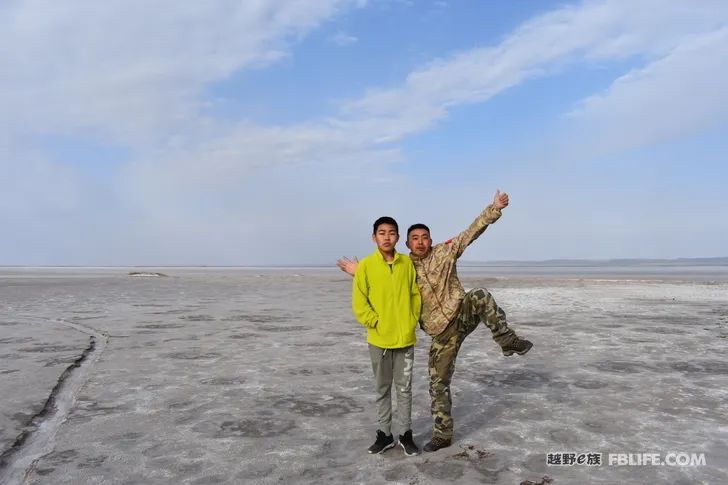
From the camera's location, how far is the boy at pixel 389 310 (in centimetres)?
476

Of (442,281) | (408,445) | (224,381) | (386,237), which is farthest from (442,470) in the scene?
(224,381)

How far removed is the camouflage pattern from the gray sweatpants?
359 mm

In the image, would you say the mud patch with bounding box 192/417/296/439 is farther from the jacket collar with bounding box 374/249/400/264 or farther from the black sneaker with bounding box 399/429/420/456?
the jacket collar with bounding box 374/249/400/264

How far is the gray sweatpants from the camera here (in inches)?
190

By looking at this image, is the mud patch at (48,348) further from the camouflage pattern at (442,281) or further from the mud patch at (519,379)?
the camouflage pattern at (442,281)

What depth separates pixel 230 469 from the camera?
4.68m

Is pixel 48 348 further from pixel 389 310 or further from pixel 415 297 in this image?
pixel 415 297

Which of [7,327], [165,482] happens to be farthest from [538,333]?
[7,327]

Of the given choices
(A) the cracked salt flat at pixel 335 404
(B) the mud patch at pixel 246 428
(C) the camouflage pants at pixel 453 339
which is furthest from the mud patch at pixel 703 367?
(B) the mud patch at pixel 246 428

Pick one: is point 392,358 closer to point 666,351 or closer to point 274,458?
point 274,458

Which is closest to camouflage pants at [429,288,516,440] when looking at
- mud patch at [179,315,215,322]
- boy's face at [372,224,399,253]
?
boy's face at [372,224,399,253]

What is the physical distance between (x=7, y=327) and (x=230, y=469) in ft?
37.6

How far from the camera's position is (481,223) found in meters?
4.92

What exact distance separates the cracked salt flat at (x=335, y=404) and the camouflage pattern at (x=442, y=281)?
127cm
